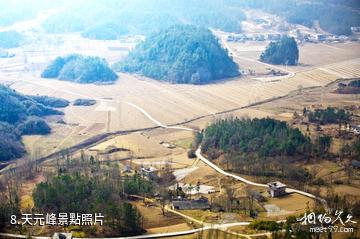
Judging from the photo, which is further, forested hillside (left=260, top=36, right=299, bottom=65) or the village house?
forested hillside (left=260, top=36, right=299, bottom=65)

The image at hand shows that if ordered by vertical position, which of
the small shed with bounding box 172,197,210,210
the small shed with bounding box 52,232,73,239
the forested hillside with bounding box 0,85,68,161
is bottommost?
the small shed with bounding box 172,197,210,210

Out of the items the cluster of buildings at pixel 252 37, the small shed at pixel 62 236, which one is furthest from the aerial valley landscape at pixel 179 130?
the cluster of buildings at pixel 252 37

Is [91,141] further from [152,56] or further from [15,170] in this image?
[152,56]

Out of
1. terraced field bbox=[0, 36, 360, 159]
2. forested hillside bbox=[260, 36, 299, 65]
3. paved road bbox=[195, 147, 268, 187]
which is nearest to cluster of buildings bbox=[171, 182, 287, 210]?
paved road bbox=[195, 147, 268, 187]

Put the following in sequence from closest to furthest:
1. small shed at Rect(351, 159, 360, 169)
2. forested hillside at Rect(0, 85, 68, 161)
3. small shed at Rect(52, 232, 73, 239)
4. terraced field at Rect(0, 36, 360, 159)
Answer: small shed at Rect(52, 232, 73, 239)
small shed at Rect(351, 159, 360, 169)
forested hillside at Rect(0, 85, 68, 161)
terraced field at Rect(0, 36, 360, 159)

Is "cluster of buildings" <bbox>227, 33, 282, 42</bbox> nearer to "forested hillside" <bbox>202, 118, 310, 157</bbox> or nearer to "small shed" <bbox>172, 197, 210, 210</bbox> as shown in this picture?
"forested hillside" <bbox>202, 118, 310, 157</bbox>

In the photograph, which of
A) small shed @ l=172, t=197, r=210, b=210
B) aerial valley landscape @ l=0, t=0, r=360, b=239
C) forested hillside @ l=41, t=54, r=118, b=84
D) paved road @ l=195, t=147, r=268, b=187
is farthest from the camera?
forested hillside @ l=41, t=54, r=118, b=84
